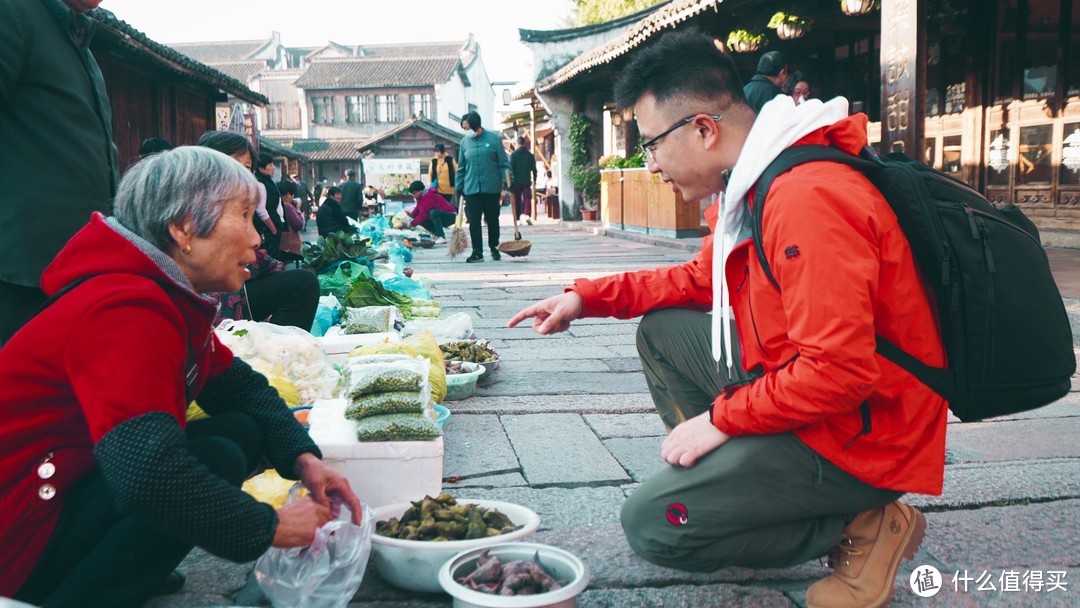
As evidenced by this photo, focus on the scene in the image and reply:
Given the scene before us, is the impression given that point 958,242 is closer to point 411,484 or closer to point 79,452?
point 411,484

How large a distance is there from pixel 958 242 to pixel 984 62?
9955 mm

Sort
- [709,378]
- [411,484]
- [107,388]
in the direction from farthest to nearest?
1. [411,484]
2. [709,378]
3. [107,388]

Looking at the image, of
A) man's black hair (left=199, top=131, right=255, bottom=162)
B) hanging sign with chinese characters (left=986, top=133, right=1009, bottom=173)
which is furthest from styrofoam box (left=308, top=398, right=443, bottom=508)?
hanging sign with chinese characters (left=986, top=133, right=1009, bottom=173)

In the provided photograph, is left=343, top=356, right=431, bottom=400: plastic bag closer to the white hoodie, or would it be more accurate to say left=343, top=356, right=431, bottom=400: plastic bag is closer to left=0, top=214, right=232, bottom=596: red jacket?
left=0, top=214, right=232, bottom=596: red jacket

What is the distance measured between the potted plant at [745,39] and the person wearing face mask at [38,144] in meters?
8.83

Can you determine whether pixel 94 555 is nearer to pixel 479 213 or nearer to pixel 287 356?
pixel 287 356

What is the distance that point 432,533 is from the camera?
8.19 feet

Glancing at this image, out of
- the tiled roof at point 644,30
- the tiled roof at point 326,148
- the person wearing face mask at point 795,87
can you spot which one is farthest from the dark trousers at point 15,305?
the tiled roof at point 326,148

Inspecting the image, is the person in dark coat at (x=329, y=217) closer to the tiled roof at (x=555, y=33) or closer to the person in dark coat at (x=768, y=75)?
the person in dark coat at (x=768, y=75)

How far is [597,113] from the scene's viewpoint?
21.9 meters

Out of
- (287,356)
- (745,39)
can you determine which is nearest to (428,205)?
(745,39)

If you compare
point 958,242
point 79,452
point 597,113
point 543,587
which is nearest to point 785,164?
point 958,242

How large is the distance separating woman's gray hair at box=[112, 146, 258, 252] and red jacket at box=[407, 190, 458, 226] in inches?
596

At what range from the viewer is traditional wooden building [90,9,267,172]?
10534 millimetres
